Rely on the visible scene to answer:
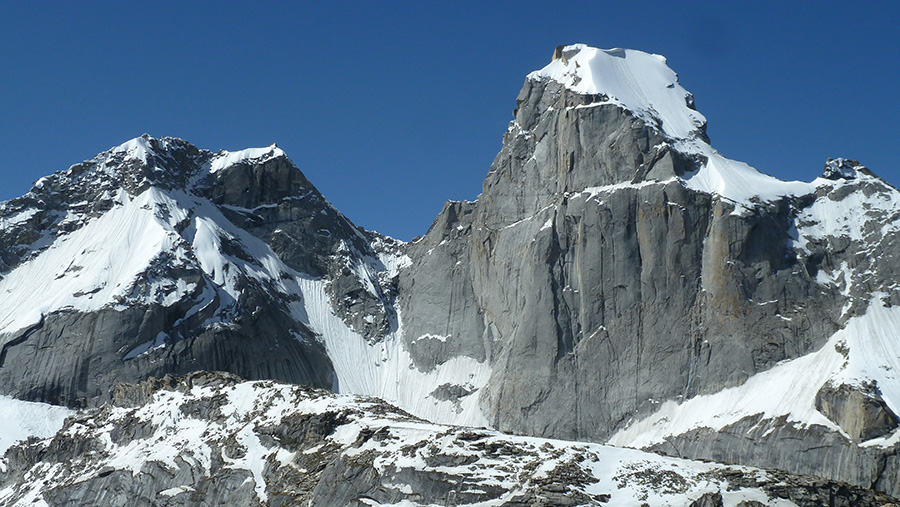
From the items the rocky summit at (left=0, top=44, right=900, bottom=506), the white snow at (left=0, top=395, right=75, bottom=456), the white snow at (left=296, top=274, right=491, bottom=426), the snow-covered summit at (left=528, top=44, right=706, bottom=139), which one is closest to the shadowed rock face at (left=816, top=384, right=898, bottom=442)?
the rocky summit at (left=0, top=44, right=900, bottom=506)

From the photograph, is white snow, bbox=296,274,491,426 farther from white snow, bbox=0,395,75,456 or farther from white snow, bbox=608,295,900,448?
white snow, bbox=0,395,75,456

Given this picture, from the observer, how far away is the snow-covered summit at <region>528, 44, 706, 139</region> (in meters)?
183

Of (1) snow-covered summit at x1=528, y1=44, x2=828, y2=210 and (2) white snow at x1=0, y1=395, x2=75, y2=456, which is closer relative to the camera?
(2) white snow at x1=0, y1=395, x2=75, y2=456

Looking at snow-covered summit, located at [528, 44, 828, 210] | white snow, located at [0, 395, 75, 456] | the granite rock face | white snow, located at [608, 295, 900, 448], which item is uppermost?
snow-covered summit, located at [528, 44, 828, 210]

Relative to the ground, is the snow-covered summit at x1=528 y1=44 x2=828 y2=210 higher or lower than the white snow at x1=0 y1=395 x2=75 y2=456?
higher

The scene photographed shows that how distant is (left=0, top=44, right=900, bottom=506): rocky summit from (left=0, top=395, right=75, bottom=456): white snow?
1.68 ft

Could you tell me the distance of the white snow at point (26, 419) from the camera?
16379cm

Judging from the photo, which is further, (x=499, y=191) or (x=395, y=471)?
(x=499, y=191)

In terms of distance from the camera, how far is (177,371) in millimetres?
178500

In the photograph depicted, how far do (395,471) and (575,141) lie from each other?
302 feet

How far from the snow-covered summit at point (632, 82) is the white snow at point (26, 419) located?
92643mm

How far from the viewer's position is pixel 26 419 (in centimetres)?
16950

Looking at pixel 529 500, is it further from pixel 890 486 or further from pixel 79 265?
pixel 79 265

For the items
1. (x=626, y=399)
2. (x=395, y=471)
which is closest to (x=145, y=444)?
(x=395, y=471)
